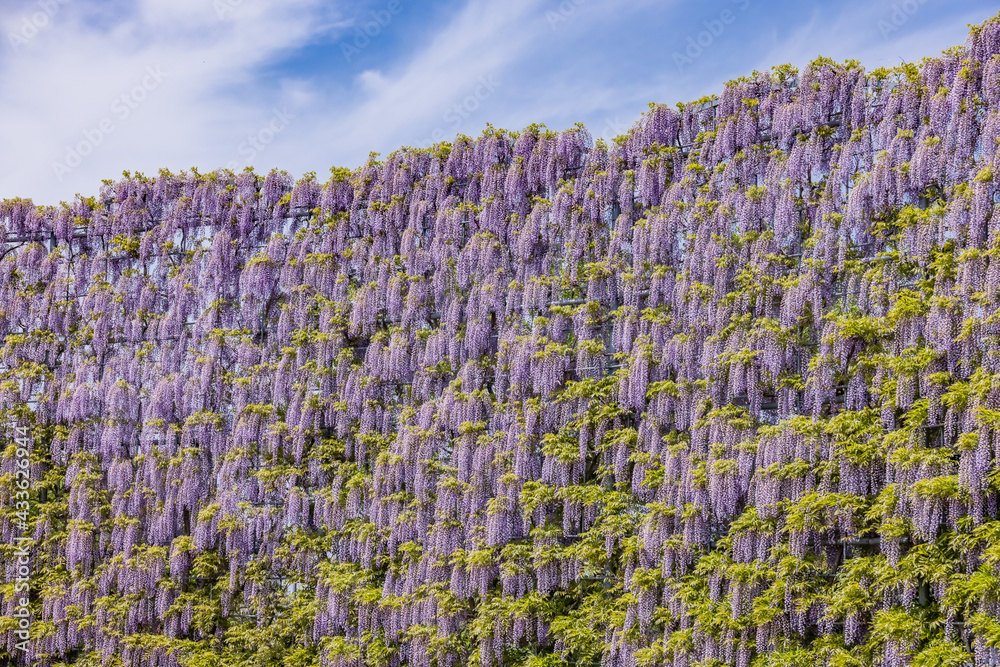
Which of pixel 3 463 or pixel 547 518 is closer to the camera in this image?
pixel 547 518

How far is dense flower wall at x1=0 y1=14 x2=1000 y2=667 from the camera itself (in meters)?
7.11

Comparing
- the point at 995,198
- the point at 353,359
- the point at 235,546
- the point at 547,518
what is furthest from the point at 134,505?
the point at 995,198

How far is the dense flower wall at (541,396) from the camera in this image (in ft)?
23.3

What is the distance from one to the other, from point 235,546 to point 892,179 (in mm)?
6426

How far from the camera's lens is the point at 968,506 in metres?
6.57

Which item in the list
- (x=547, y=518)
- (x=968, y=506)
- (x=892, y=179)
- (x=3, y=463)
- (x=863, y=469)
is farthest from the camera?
(x=3, y=463)

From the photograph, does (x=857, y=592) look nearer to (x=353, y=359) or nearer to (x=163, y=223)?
(x=353, y=359)
